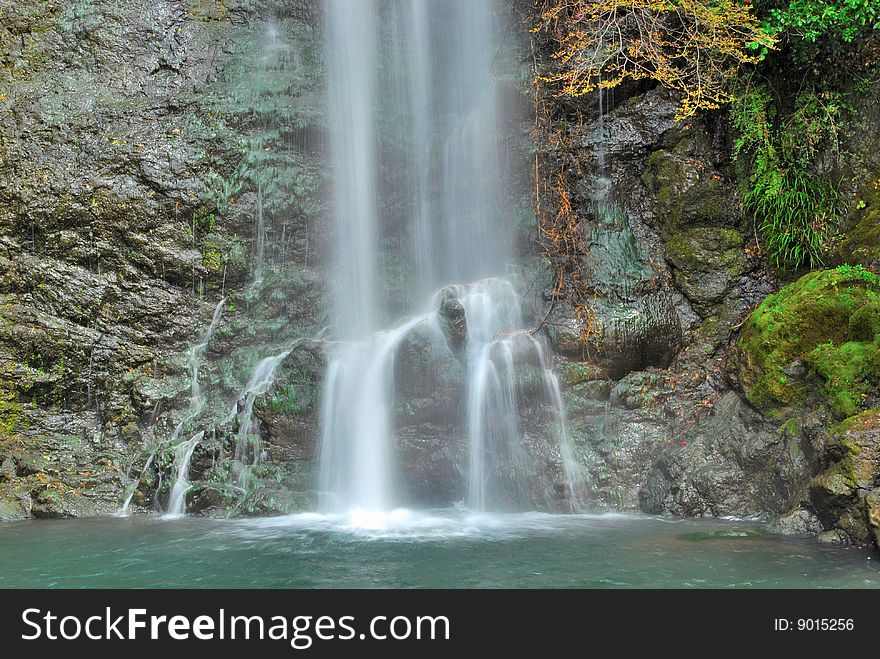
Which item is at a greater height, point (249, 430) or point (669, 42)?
point (669, 42)

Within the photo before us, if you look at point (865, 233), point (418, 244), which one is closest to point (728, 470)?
point (865, 233)

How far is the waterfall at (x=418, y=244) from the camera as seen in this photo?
29.9 feet

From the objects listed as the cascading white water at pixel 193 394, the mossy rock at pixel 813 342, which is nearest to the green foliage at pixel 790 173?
the mossy rock at pixel 813 342

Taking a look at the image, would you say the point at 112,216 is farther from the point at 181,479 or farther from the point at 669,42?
the point at 669,42

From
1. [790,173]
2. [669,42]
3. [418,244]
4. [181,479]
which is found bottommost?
[181,479]

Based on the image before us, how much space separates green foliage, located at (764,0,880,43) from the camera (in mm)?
9109

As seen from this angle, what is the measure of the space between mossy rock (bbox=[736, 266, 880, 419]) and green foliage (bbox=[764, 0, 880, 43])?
3548 mm

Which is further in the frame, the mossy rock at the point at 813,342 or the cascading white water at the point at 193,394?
the cascading white water at the point at 193,394

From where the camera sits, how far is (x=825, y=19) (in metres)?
9.27

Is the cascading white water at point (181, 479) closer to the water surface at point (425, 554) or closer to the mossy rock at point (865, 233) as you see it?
the water surface at point (425, 554)

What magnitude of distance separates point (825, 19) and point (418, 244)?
7001 mm

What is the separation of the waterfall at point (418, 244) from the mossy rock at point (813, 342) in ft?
8.44

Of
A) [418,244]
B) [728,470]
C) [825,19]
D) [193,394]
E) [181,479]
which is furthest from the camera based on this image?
[418,244]

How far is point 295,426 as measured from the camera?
932 cm
